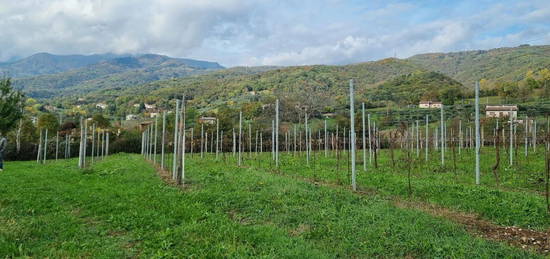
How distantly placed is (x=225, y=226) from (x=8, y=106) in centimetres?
2848

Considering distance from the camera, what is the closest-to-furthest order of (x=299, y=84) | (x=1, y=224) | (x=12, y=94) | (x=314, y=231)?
1. (x=314, y=231)
2. (x=1, y=224)
3. (x=12, y=94)
4. (x=299, y=84)

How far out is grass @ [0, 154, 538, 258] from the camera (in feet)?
17.7

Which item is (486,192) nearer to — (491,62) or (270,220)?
(270,220)

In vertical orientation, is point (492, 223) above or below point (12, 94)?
below

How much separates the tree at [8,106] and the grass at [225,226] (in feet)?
68.2

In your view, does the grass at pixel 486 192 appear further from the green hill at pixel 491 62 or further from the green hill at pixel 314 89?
the green hill at pixel 491 62

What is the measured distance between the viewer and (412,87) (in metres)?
69.6

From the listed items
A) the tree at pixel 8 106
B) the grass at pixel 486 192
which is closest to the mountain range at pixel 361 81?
the tree at pixel 8 106

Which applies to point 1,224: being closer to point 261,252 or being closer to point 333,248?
point 261,252

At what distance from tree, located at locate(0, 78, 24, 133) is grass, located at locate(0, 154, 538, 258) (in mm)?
20795

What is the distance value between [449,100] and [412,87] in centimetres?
3015

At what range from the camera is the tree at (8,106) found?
2684cm

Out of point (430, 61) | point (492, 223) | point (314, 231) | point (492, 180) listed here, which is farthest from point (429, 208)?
point (430, 61)

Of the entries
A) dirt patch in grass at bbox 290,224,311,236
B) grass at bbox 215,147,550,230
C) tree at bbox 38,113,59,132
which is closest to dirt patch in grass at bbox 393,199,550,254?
grass at bbox 215,147,550,230
